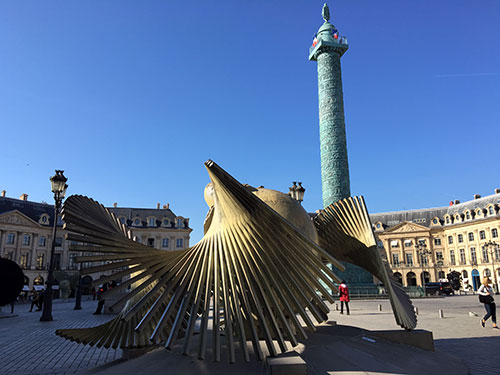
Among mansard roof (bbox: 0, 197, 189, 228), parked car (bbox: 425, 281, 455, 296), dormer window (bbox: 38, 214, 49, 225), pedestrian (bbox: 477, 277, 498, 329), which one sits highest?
mansard roof (bbox: 0, 197, 189, 228)

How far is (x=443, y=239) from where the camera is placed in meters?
63.9

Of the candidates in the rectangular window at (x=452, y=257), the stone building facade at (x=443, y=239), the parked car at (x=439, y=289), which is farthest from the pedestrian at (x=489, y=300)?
the rectangular window at (x=452, y=257)

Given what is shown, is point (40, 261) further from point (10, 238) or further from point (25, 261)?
point (10, 238)

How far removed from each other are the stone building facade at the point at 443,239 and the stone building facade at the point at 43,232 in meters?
35.8

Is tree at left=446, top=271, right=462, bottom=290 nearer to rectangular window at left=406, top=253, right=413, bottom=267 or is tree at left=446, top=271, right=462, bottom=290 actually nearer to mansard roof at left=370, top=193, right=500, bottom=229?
rectangular window at left=406, top=253, right=413, bottom=267

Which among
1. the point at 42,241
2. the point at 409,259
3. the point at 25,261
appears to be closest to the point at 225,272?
the point at 25,261

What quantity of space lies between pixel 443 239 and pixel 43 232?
64.3m

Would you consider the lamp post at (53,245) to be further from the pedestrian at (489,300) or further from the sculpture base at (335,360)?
the pedestrian at (489,300)

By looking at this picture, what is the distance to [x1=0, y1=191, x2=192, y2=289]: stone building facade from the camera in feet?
172

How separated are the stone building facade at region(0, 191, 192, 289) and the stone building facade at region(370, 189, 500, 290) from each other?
3577 centimetres

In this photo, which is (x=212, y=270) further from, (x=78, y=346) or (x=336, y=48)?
(x=336, y=48)

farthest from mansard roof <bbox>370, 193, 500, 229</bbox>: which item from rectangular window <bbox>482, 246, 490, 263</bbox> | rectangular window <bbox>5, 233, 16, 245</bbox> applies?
rectangular window <bbox>5, 233, 16, 245</bbox>

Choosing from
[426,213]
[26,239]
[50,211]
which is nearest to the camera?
[26,239]

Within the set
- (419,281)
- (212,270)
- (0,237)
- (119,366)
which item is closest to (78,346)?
(119,366)
